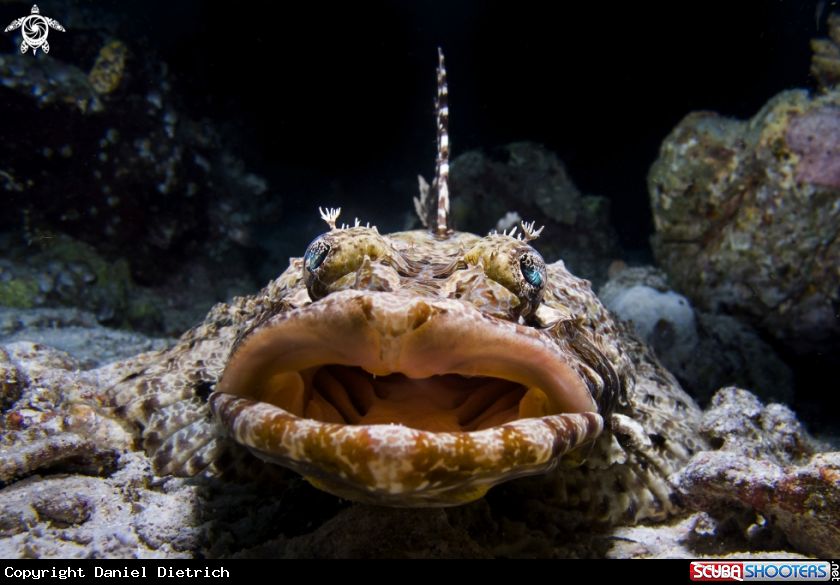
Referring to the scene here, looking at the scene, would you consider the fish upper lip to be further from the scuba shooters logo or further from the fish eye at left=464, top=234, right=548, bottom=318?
the scuba shooters logo

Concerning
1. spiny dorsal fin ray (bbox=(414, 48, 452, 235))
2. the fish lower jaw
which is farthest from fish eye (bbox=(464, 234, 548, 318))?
spiny dorsal fin ray (bbox=(414, 48, 452, 235))

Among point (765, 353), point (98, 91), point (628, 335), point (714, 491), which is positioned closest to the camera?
point (714, 491)

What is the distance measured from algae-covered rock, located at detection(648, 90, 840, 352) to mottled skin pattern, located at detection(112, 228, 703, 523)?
3035mm

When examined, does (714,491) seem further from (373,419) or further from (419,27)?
(419,27)

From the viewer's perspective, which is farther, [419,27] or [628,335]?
[419,27]

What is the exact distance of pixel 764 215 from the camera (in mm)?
5016

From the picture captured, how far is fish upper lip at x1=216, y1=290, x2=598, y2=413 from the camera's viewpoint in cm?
146

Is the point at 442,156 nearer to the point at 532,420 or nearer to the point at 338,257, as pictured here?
the point at 338,257

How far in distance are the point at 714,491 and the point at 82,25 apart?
8927 millimetres

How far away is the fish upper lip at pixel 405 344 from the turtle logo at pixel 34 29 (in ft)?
22.8

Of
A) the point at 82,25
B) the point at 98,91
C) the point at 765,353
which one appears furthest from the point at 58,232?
the point at 765,353

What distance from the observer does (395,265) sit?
6.78 ft

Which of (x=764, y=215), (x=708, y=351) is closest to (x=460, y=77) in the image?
(x=764, y=215)

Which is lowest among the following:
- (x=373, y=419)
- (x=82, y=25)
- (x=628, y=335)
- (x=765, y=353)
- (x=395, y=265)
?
(x=373, y=419)
